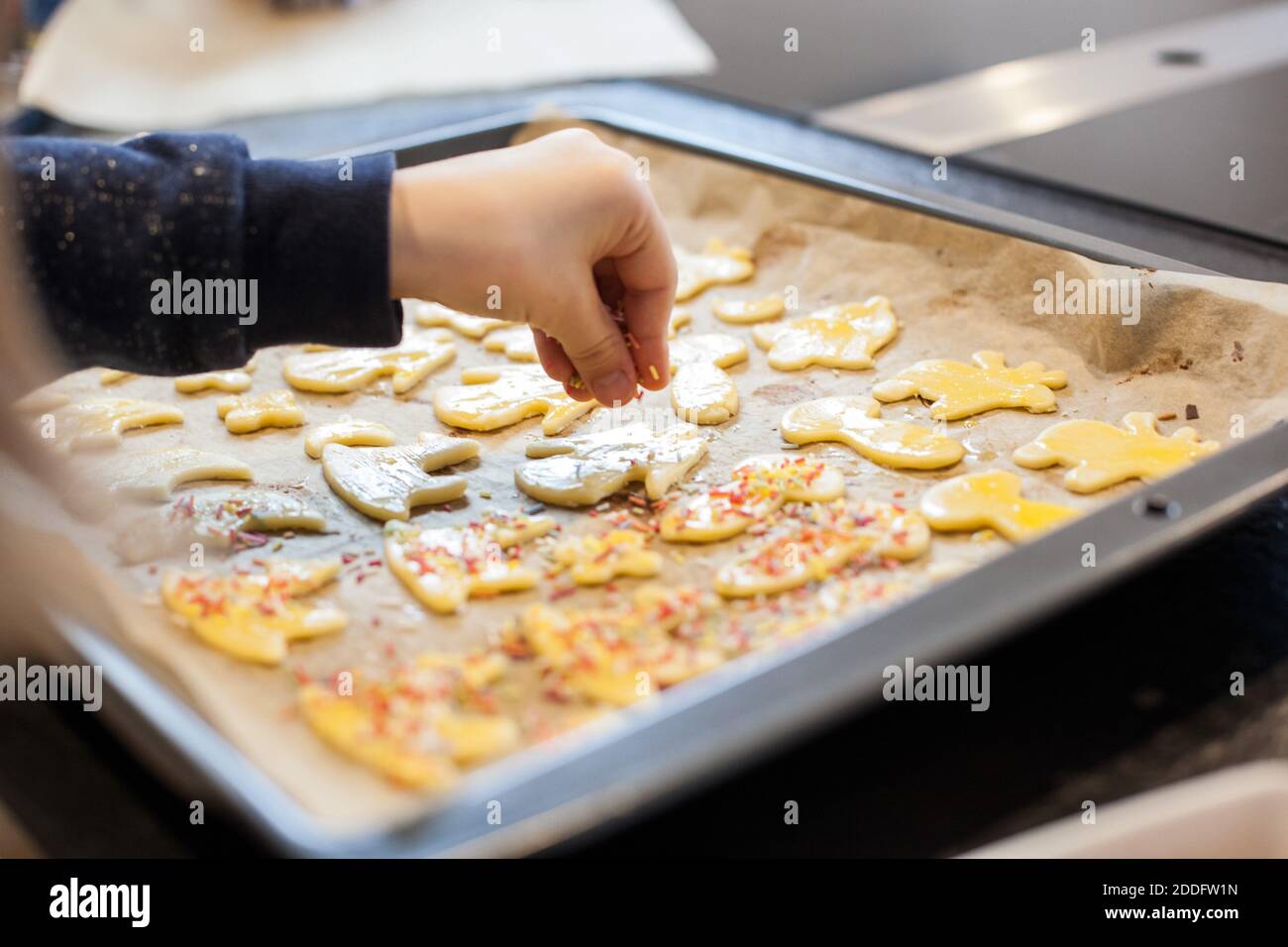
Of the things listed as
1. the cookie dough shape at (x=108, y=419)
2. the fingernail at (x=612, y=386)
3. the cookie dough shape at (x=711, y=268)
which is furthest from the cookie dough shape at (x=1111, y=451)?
the cookie dough shape at (x=108, y=419)

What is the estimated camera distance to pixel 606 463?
126 cm

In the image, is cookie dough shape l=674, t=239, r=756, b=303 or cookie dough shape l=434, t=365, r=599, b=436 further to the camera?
cookie dough shape l=674, t=239, r=756, b=303

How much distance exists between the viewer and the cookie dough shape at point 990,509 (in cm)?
110

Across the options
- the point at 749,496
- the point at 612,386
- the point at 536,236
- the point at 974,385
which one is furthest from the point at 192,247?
the point at 974,385

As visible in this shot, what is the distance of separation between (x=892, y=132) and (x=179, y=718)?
1495 millimetres

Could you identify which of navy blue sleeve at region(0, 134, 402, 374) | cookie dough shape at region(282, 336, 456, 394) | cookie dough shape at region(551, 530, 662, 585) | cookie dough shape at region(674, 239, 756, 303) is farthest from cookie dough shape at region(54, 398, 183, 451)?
cookie dough shape at region(674, 239, 756, 303)

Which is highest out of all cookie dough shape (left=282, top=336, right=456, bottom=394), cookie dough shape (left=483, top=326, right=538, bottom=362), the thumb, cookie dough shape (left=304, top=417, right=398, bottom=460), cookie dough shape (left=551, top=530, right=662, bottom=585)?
cookie dough shape (left=483, top=326, right=538, bottom=362)

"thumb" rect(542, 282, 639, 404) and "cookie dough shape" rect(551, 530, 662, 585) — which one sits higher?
"thumb" rect(542, 282, 639, 404)

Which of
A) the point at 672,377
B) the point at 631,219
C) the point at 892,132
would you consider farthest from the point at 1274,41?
the point at 631,219

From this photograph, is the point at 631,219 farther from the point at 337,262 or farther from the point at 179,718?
the point at 179,718

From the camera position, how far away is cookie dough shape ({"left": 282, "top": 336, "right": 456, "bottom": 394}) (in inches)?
56.9

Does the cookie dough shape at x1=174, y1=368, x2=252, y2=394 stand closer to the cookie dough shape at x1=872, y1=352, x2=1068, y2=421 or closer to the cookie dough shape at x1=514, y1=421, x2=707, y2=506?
the cookie dough shape at x1=514, y1=421, x2=707, y2=506

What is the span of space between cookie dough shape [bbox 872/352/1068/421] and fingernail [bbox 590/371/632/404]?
306 millimetres

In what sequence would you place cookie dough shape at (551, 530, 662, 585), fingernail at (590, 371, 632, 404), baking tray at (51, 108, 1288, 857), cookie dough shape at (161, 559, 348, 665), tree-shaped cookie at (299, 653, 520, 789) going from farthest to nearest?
fingernail at (590, 371, 632, 404) < cookie dough shape at (551, 530, 662, 585) < cookie dough shape at (161, 559, 348, 665) < tree-shaped cookie at (299, 653, 520, 789) < baking tray at (51, 108, 1288, 857)
